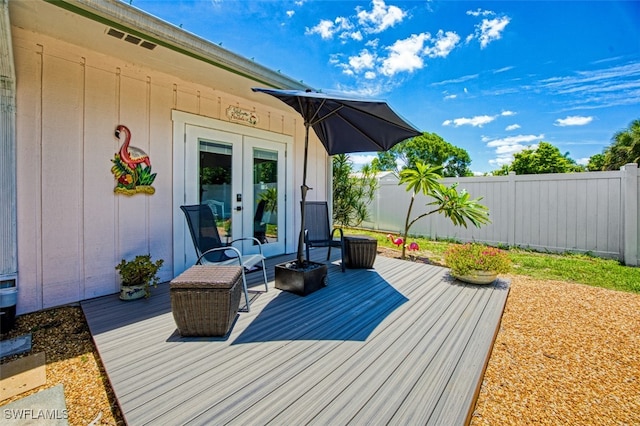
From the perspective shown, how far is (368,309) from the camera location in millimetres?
2732

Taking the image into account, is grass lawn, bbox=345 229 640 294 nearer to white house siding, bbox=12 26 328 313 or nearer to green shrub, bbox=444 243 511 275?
green shrub, bbox=444 243 511 275

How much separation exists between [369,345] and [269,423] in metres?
0.98

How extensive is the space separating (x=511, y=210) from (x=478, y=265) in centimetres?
433

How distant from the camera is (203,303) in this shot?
2100 mm

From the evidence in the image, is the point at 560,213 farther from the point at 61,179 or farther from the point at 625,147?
the point at 625,147

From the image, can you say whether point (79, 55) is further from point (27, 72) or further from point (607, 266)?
point (607, 266)

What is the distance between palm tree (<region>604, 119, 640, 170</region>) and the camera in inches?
497

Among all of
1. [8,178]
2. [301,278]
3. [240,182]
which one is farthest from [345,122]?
[8,178]

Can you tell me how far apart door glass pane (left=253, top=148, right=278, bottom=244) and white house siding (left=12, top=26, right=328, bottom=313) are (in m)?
1.33

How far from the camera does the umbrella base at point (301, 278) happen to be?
10.1ft

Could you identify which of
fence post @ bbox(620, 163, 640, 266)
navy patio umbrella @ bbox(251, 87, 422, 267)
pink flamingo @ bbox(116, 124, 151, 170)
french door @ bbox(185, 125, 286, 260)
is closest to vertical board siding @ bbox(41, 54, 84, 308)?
pink flamingo @ bbox(116, 124, 151, 170)

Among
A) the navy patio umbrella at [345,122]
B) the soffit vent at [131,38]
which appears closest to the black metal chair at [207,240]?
the navy patio umbrella at [345,122]

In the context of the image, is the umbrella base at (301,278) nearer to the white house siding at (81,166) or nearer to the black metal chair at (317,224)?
the black metal chair at (317,224)

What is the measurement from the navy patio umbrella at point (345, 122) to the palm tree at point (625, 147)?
1574 centimetres
